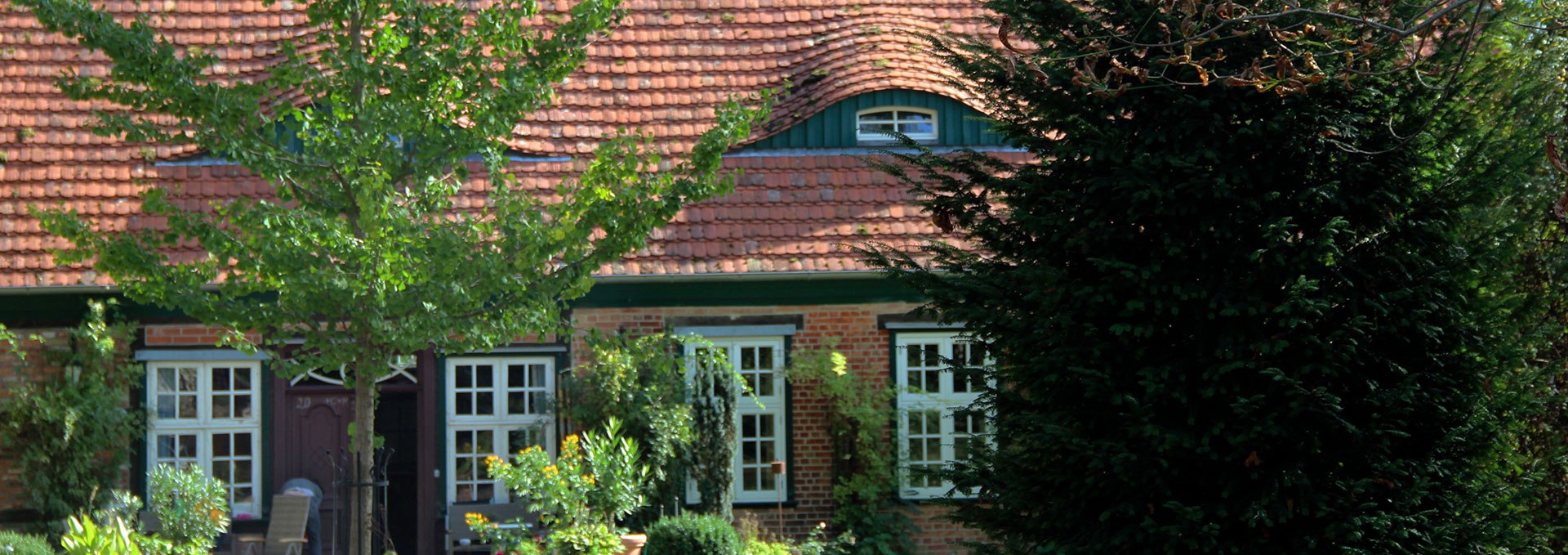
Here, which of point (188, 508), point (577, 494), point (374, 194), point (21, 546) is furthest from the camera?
point (577, 494)

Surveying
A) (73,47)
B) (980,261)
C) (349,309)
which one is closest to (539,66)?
(349,309)

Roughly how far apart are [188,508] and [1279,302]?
6636 mm

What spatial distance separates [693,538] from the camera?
1105cm

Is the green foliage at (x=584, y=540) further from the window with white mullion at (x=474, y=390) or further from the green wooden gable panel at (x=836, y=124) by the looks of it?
the green wooden gable panel at (x=836, y=124)

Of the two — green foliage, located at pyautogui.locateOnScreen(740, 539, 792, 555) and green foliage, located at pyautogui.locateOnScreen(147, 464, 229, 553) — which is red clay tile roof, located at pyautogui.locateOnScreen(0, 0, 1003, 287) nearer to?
green foliage, located at pyautogui.locateOnScreen(740, 539, 792, 555)

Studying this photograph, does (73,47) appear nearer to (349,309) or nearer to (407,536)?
(407,536)

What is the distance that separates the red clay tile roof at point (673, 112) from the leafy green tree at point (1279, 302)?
5.84 meters

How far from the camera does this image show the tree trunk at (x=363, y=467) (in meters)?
8.31

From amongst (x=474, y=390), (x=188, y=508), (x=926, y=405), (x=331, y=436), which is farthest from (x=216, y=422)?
(x=926, y=405)

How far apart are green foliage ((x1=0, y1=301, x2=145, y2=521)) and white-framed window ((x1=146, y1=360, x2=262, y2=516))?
1.42ft

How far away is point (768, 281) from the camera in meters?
13.3

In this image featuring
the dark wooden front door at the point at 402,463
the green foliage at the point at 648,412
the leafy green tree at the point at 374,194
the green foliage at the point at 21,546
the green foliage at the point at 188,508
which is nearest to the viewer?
the leafy green tree at the point at 374,194

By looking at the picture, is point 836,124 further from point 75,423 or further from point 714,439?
point 75,423

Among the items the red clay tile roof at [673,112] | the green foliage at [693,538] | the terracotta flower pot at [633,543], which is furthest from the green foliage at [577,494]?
the red clay tile roof at [673,112]
